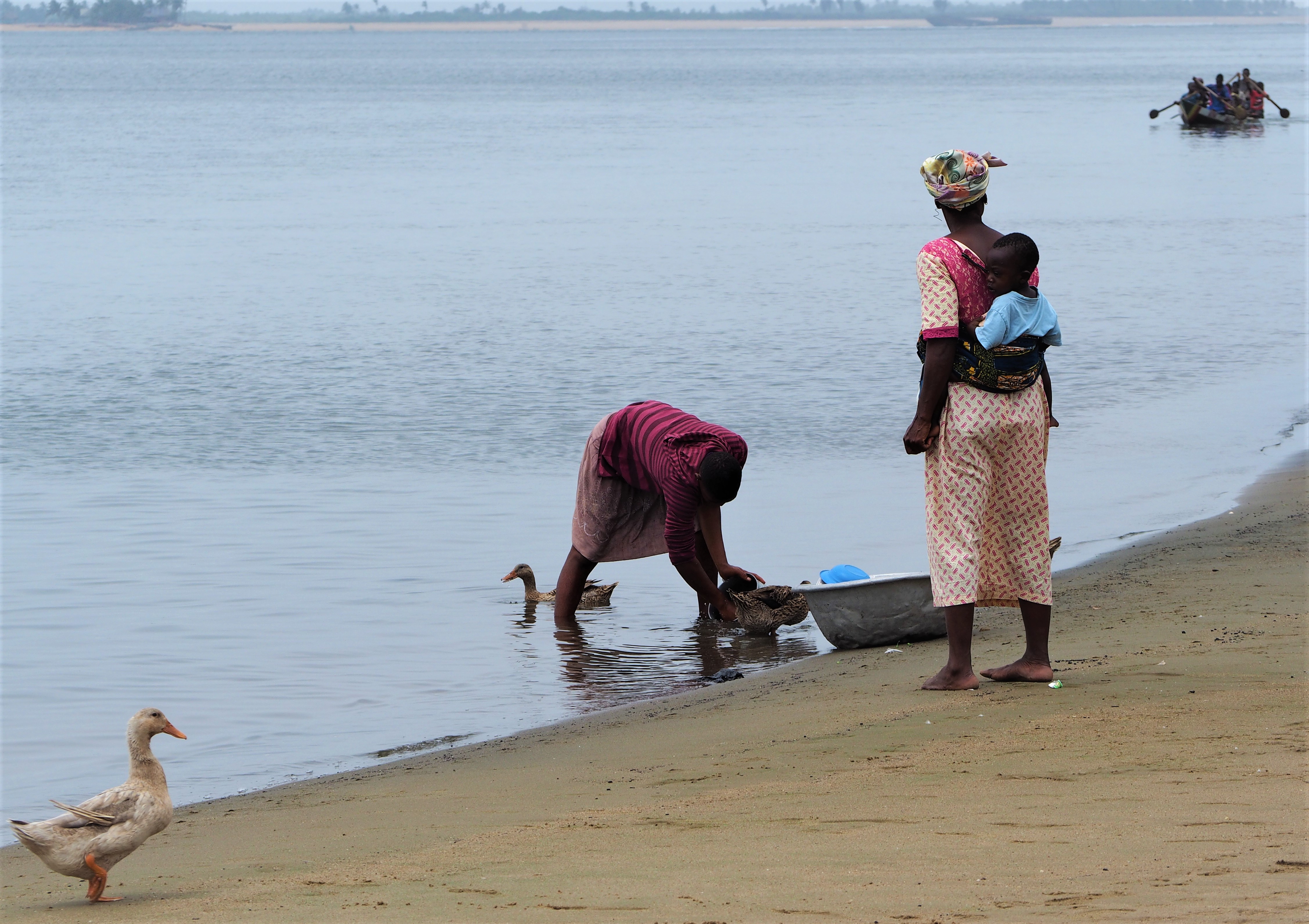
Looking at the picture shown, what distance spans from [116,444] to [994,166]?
34.5ft

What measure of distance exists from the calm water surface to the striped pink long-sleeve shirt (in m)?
0.88

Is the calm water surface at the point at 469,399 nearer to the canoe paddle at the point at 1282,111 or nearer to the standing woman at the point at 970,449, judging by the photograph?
the standing woman at the point at 970,449

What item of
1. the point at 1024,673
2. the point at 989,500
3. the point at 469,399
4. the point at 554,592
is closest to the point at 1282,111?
the point at 469,399

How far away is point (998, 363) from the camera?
5371 millimetres

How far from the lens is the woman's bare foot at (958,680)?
19.2 feet

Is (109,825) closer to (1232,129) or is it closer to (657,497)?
(657,497)

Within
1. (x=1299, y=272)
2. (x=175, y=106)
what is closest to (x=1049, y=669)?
(x=1299, y=272)

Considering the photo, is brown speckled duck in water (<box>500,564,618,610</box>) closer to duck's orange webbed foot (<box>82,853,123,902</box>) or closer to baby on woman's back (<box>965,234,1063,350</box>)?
baby on woman's back (<box>965,234,1063,350</box>)

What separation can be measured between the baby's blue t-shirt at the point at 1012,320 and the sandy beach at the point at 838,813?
51.6 inches

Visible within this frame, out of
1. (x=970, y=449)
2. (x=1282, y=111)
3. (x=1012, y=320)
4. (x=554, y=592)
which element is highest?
(x=1282, y=111)

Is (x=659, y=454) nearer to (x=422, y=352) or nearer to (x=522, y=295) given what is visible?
(x=422, y=352)

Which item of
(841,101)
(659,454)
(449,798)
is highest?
(841,101)

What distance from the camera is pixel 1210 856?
150 inches

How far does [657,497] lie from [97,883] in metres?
4.38
